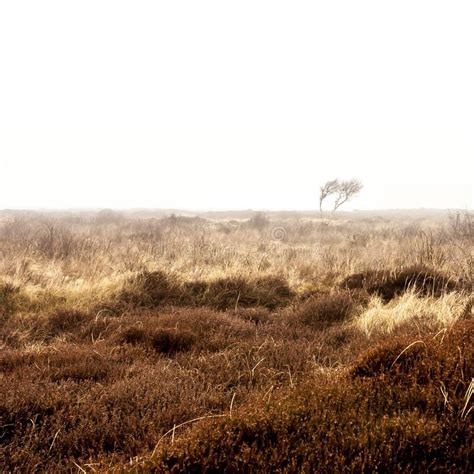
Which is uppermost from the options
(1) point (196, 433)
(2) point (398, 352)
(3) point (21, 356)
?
(2) point (398, 352)

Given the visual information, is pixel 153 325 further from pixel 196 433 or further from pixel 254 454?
pixel 254 454

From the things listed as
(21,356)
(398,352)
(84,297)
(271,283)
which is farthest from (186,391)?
(271,283)

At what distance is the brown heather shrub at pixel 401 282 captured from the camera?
7801 mm

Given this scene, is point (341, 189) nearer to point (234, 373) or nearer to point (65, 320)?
point (65, 320)

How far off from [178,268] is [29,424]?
23.3 ft

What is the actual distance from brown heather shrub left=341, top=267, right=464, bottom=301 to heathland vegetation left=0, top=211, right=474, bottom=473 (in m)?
0.04

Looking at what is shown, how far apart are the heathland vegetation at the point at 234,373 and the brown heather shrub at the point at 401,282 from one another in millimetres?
43

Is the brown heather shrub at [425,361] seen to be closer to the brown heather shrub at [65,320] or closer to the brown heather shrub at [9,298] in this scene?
the brown heather shrub at [65,320]

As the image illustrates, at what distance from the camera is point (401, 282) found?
827cm

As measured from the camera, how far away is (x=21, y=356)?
4.69 m

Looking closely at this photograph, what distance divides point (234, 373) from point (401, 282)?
5288 mm

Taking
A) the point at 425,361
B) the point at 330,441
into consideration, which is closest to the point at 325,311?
the point at 425,361

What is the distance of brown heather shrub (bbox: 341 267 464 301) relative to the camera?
7.80 m

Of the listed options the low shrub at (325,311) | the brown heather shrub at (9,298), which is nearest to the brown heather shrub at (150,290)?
the brown heather shrub at (9,298)
